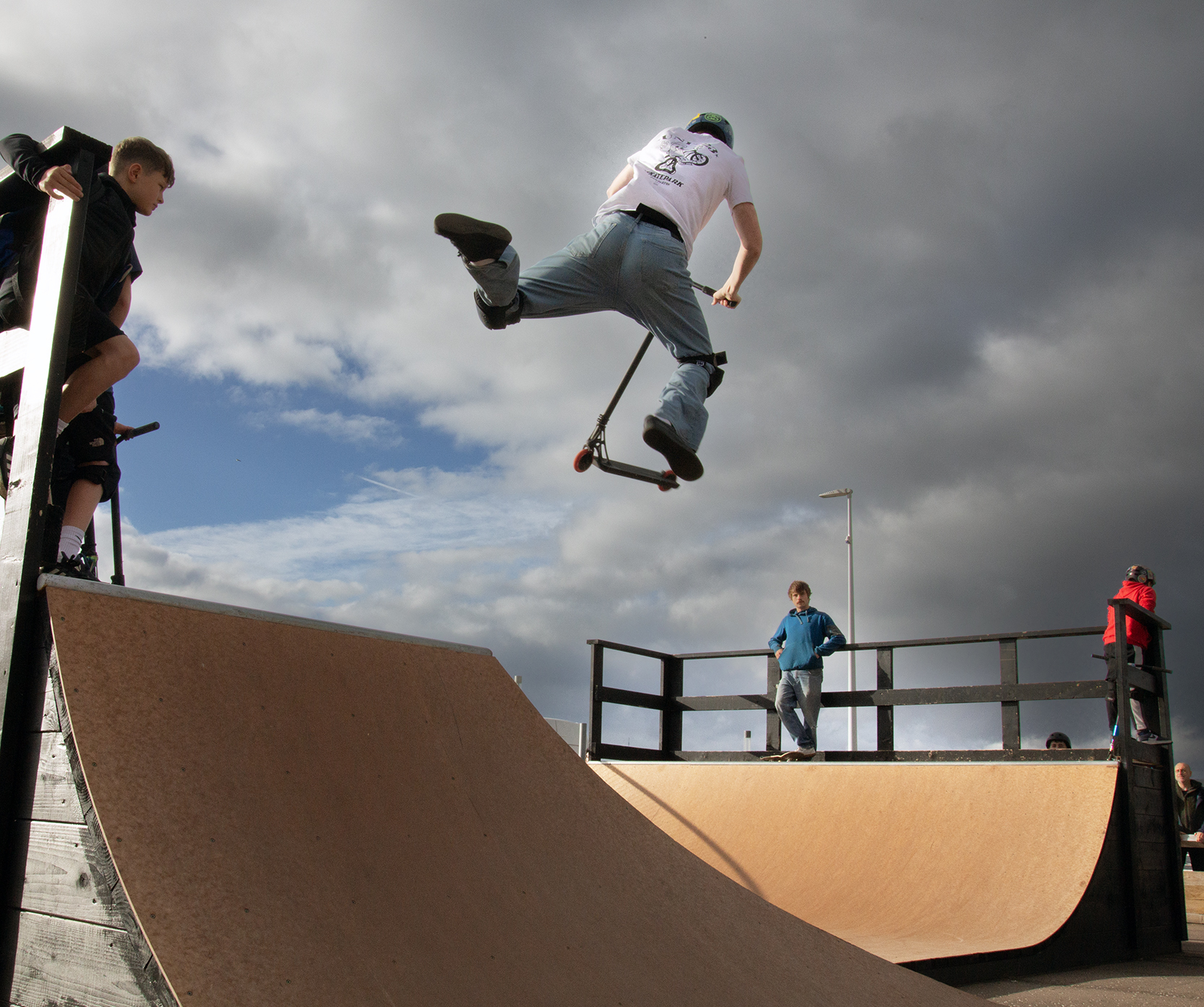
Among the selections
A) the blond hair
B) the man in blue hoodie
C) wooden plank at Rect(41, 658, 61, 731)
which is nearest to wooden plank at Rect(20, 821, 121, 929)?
wooden plank at Rect(41, 658, 61, 731)

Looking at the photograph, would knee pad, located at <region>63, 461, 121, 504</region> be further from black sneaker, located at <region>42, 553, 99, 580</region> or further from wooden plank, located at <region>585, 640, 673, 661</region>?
wooden plank, located at <region>585, 640, 673, 661</region>

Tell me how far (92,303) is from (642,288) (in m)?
1.99

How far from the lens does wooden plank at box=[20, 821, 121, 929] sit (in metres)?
1.73

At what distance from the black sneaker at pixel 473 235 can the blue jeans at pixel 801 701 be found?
5716 millimetres

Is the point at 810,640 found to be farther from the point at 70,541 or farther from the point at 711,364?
the point at 70,541

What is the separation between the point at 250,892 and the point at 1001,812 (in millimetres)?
5243

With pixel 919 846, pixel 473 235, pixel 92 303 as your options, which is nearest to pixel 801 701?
pixel 919 846

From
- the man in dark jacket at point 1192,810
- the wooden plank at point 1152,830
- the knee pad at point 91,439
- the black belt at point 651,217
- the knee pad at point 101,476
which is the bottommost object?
the man in dark jacket at point 1192,810

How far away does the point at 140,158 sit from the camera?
306 centimetres

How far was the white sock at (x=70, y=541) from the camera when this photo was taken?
296 centimetres

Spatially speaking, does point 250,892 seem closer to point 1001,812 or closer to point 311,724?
point 311,724

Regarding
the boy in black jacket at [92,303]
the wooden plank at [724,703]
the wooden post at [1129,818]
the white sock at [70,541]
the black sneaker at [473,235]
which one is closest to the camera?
the boy in black jacket at [92,303]

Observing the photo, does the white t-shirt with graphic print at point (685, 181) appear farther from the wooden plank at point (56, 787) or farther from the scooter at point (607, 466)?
the wooden plank at point (56, 787)

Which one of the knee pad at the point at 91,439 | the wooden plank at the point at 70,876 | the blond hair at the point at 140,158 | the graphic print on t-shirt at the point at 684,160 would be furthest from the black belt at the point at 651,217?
the wooden plank at the point at 70,876
